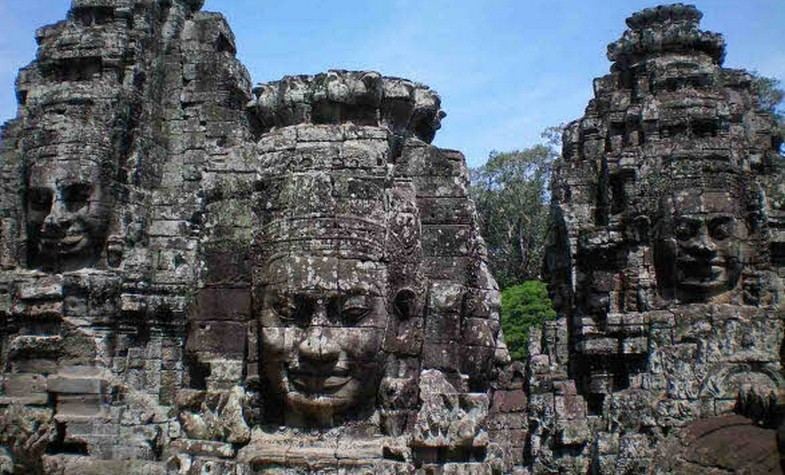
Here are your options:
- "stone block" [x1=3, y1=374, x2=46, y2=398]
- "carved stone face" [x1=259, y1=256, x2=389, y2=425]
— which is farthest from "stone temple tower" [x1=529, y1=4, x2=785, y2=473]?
"stone block" [x1=3, y1=374, x2=46, y2=398]

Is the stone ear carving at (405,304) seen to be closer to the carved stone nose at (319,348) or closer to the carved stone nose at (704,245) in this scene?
the carved stone nose at (319,348)

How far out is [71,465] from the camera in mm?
10695

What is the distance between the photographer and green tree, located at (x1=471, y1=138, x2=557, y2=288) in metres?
33.8

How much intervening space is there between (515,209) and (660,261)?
22.2 m

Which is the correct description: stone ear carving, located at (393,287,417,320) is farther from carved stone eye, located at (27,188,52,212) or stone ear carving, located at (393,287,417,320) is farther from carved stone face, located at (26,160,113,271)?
carved stone eye, located at (27,188,52,212)

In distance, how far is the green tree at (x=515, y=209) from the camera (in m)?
33.8

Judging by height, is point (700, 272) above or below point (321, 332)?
above

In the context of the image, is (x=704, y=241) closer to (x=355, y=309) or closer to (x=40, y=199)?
(x=355, y=309)

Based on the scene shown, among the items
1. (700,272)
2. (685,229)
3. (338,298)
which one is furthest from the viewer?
(700,272)

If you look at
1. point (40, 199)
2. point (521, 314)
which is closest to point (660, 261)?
point (40, 199)

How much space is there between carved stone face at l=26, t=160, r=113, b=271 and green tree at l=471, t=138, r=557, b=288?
22363 mm

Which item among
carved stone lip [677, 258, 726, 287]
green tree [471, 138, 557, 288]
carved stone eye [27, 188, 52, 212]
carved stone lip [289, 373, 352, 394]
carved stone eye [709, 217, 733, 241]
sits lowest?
carved stone lip [289, 373, 352, 394]

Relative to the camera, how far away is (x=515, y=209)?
33.9 meters

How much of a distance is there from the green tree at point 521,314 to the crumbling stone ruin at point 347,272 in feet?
36.3
